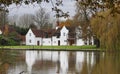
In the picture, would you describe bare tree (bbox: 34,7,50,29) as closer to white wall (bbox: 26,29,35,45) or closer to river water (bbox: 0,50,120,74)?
white wall (bbox: 26,29,35,45)

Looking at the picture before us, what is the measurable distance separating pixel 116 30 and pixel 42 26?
54.6 metres

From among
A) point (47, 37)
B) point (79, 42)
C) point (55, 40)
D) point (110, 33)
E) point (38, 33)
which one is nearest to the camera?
point (110, 33)

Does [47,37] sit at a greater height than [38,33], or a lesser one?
lesser

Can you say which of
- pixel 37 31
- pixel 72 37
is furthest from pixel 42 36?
pixel 72 37

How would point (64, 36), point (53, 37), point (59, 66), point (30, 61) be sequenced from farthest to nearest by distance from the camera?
point (53, 37) → point (64, 36) → point (30, 61) → point (59, 66)

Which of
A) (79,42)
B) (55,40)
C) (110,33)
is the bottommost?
(79,42)

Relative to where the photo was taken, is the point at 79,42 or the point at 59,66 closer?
the point at 59,66

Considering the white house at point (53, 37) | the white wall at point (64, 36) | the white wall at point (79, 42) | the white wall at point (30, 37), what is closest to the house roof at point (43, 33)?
the white house at point (53, 37)

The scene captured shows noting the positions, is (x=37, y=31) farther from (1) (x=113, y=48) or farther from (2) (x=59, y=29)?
(1) (x=113, y=48)

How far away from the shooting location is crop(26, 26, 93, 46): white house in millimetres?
75188

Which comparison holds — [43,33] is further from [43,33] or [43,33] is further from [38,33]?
[38,33]

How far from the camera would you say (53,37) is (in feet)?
257

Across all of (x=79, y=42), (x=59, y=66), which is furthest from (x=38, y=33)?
(x=59, y=66)

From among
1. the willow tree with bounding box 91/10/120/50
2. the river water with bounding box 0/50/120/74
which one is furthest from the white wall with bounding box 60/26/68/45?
the river water with bounding box 0/50/120/74
